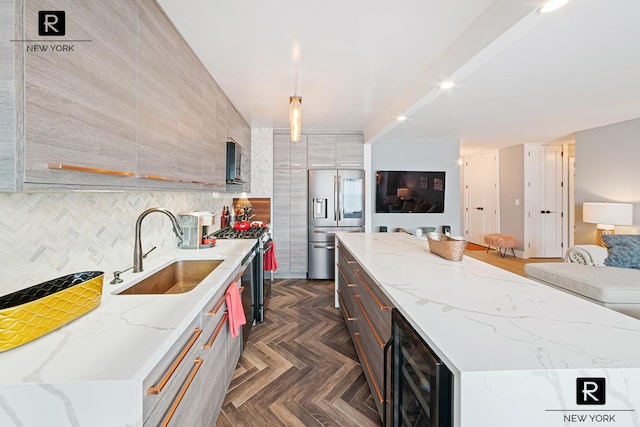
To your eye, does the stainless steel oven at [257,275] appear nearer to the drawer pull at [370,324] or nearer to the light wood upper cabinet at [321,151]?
the drawer pull at [370,324]

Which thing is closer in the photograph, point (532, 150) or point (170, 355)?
point (170, 355)

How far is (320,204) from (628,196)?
482cm

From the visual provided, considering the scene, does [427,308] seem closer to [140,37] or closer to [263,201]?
[140,37]

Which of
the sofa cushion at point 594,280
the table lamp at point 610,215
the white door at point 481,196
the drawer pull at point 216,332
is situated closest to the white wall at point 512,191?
the white door at point 481,196

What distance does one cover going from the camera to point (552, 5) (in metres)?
1.28

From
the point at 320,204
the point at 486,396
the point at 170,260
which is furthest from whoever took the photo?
the point at 320,204

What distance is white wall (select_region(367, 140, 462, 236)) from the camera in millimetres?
5480

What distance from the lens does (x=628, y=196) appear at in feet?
14.2

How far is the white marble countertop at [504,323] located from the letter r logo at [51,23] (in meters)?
1.54

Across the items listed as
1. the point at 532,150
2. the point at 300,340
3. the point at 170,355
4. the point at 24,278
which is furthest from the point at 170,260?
the point at 532,150

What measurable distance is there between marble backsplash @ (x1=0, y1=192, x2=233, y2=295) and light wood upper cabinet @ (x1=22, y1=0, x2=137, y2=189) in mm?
348

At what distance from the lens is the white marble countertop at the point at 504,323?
0.75 meters

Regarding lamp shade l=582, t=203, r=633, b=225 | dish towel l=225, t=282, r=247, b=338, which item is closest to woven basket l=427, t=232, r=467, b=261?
dish towel l=225, t=282, r=247, b=338

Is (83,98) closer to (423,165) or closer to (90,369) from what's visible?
(90,369)
